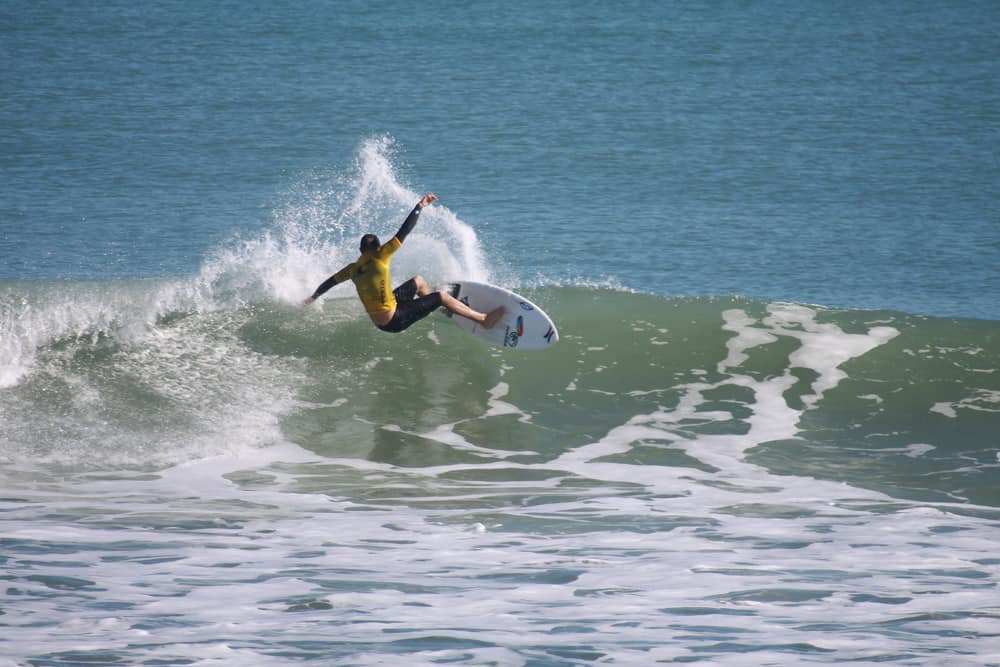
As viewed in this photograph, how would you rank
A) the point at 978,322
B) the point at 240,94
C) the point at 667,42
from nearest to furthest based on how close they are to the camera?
1. the point at 978,322
2. the point at 240,94
3. the point at 667,42

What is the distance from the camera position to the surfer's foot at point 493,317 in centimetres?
1266

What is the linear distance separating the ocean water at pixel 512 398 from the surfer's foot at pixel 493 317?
0.59m

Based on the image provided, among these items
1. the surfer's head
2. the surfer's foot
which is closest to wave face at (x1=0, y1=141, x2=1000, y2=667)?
the surfer's foot

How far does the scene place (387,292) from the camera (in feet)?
38.8

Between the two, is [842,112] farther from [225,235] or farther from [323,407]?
[323,407]

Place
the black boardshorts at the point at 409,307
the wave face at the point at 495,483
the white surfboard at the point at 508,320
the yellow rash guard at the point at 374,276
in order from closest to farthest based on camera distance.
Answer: the wave face at the point at 495,483, the yellow rash guard at the point at 374,276, the black boardshorts at the point at 409,307, the white surfboard at the point at 508,320

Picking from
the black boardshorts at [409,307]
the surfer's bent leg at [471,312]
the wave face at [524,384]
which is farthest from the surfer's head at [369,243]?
the wave face at [524,384]

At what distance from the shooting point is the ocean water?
21.4ft

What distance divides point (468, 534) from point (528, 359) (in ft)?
Result: 17.3

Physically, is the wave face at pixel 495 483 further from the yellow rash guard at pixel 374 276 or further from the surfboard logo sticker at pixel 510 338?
the yellow rash guard at pixel 374 276

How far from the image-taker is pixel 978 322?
15062 mm

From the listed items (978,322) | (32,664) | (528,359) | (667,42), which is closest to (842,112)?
(667,42)

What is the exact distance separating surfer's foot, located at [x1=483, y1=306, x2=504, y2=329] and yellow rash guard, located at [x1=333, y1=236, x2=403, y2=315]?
1.19m

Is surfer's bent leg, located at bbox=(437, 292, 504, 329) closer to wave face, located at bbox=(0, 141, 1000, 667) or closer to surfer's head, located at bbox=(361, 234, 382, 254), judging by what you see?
wave face, located at bbox=(0, 141, 1000, 667)
